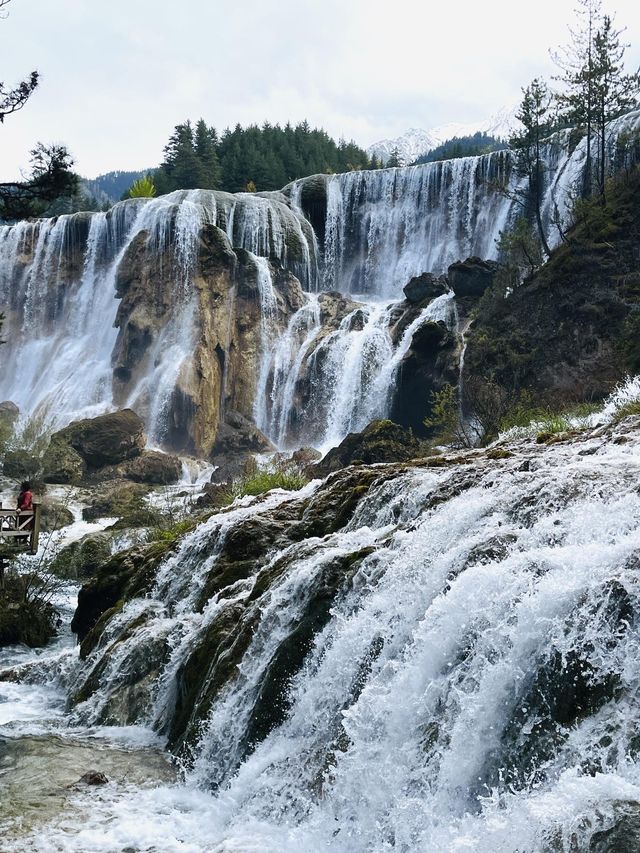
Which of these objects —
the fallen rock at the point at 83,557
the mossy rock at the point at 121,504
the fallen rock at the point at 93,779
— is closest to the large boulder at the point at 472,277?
the mossy rock at the point at 121,504

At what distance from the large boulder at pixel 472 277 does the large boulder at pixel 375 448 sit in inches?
420

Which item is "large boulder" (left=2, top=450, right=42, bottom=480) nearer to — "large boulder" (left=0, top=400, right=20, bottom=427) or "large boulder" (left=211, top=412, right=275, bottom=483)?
"large boulder" (left=0, top=400, right=20, bottom=427)

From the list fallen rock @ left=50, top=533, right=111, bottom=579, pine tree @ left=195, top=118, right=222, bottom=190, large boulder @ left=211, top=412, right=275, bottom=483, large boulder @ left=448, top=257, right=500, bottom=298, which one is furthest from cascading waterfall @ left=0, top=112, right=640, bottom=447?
pine tree @ left=195, top=118, right=222, bottom=190

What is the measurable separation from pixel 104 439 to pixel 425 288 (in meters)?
13.4

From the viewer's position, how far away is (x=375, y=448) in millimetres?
21531

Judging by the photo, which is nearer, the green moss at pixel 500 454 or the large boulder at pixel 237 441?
the green moss at pixel 500 454

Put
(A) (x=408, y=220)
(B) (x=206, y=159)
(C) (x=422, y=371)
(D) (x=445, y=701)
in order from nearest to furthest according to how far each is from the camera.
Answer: (D) (x=445, y=701)
(C) (x=422, y=371)
(A) (x=408, y=220)
(B) (x=206, y=159)

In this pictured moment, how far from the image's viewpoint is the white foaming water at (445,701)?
4926 mm

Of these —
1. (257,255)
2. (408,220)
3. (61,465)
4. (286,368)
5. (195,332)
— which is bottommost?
(61,465)

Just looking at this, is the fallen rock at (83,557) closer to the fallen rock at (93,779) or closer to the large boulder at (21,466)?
the large boulder at (21,466)

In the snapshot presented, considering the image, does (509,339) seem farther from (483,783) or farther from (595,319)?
(483,783)

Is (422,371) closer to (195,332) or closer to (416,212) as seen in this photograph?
(195,332)

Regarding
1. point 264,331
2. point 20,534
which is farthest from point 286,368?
point 20,534

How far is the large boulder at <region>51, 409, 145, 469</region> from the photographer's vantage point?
29844 mm
